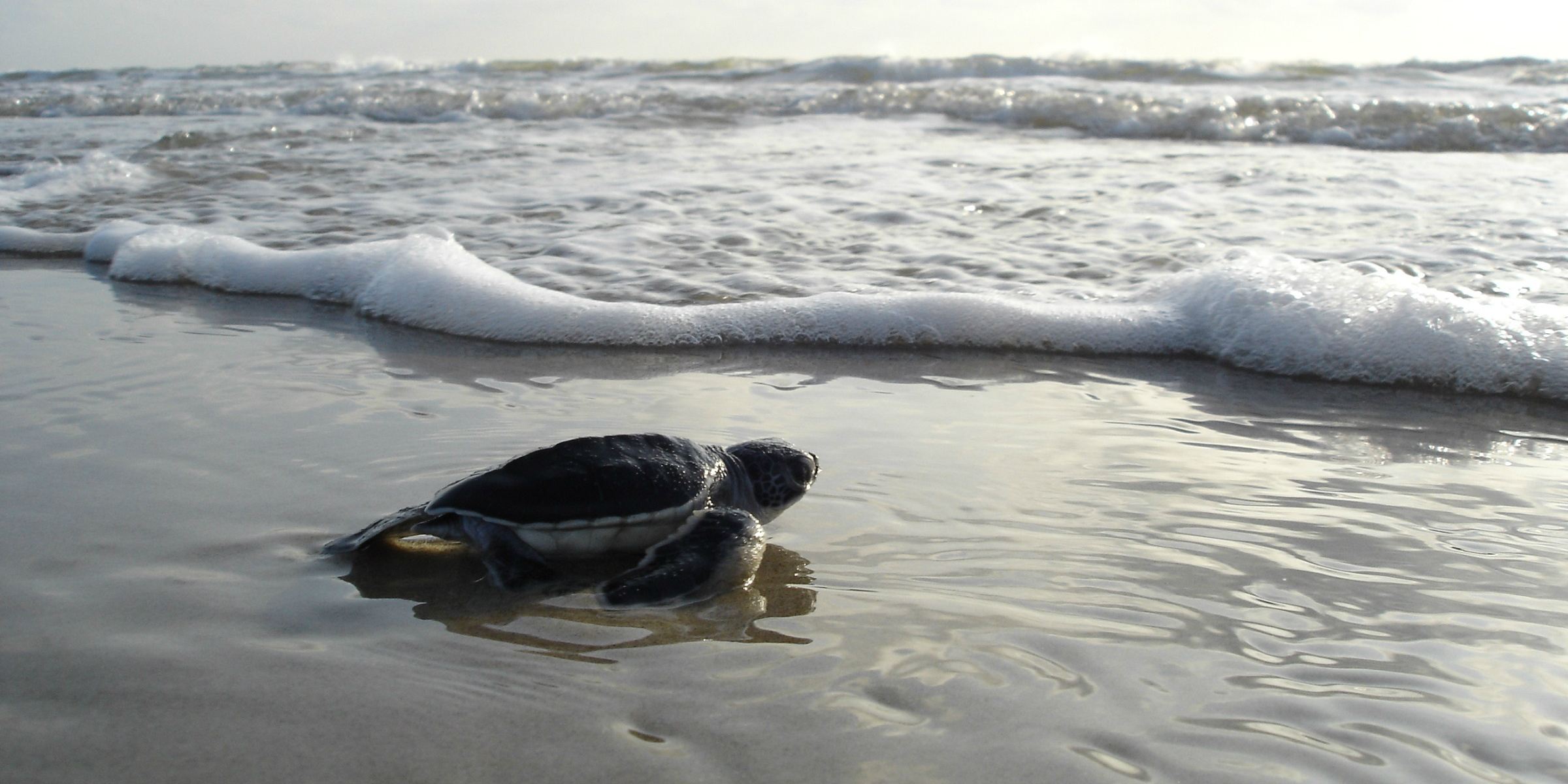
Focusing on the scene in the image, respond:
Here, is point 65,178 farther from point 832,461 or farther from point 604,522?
point 604,522

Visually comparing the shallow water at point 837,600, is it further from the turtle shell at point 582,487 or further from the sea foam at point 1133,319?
the sea foam at point 1133,319

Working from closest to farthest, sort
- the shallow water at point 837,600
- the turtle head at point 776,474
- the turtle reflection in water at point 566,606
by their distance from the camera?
the shallow water at point 837,600, the turtle reflection in water at point 566,606, the turtle head at point 776,474

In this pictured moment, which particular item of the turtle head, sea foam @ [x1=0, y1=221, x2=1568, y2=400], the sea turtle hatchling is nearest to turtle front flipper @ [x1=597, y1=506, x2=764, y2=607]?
the sea turtle hatchling

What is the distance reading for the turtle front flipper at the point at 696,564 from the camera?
6.86ft

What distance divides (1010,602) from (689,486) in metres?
0.71

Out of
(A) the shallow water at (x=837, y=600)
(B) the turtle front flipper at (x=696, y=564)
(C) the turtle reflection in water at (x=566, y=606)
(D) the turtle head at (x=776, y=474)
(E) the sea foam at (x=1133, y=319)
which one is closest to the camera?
(A) the shallow water at (x=837, y=600)

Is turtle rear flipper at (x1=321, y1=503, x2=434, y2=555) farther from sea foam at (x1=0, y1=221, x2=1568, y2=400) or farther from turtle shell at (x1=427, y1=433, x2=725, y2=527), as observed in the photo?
sea foam at (x1=0, y1=221, x2=1568, y2=400)

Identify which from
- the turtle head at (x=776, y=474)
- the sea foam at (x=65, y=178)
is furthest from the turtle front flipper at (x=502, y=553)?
the sea foam at (x=65, y=178)

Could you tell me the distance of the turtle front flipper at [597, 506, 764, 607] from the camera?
2.09 metres

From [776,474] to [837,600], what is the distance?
1.37 ft

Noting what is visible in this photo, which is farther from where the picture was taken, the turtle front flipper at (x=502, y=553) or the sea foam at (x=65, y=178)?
the sea foam at (x=65, y=178)

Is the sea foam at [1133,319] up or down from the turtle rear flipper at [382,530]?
up

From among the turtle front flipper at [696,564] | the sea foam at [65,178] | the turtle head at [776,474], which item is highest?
the sea foam at [65,178]

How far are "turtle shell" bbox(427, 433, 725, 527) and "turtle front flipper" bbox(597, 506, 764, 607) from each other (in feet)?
0.22
